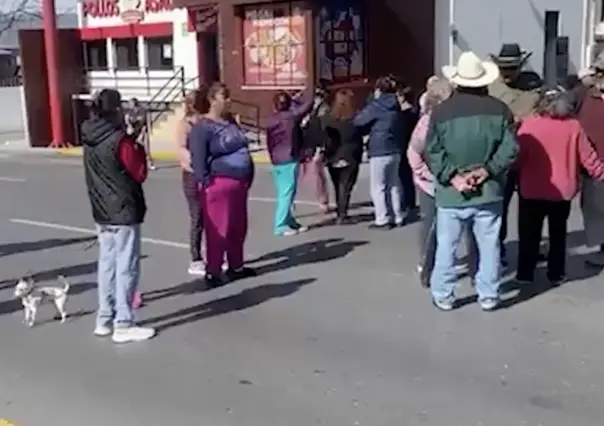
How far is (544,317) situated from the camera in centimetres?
755

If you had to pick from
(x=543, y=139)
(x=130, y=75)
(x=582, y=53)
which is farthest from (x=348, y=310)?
(x=130, y=75)

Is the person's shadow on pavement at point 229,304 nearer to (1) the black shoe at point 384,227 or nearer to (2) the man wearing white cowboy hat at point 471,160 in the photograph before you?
(2) the man wearing white cowboy hat at point 471,160

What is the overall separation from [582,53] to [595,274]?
15626 millimetres

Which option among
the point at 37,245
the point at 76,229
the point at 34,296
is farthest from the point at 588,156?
the point at 76,229

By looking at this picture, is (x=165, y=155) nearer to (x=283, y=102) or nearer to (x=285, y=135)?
(x=283, y=102)

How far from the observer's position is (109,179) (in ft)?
22.9

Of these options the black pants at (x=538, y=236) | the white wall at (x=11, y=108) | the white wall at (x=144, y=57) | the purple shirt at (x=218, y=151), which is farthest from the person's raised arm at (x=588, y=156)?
the white wall at (x=11, y=108)

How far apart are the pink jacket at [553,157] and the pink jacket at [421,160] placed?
76 centimetres

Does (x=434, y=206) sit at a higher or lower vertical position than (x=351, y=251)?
higher

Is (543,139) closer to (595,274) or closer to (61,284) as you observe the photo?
(595,274)

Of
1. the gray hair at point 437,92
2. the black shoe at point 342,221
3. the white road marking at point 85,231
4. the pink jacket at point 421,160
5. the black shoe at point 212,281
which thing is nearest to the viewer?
the gray hair at point 437,92

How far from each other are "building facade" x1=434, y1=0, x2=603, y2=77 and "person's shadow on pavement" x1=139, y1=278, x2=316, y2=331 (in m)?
15.3

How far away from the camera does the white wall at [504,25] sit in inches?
911

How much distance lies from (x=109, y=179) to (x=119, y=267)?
633 mm
